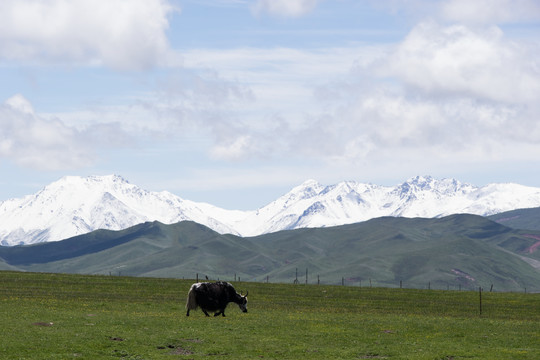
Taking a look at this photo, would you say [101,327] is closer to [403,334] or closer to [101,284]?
[403,334]

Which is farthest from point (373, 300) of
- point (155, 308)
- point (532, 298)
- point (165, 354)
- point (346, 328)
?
point (165, 354)

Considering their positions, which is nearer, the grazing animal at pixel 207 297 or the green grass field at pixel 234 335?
the green grass field at pixel 234 335

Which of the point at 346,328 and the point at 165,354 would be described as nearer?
the point at 165,354

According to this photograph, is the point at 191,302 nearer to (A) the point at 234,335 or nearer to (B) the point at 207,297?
(B) the point at 207,297

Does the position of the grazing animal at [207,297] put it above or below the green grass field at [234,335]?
above

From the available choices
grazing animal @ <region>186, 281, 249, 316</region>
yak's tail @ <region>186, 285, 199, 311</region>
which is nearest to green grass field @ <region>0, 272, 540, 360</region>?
grazing animal @ <region>186, 281, 249, 316</region>

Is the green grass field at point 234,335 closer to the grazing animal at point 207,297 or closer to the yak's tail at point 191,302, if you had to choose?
the grazing animal at point 207,297

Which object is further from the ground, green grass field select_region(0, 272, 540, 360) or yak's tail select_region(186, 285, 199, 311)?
yak's tail select_region(186, 285, 199, 311)

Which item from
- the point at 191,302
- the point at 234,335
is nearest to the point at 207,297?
the point at 191,302

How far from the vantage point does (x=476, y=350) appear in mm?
41156

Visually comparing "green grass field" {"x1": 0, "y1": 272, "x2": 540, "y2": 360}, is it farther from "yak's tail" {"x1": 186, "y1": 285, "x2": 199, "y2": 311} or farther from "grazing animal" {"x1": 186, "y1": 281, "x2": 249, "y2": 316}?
"yak's tail" {"x1": 186, "y1": 285, "x2": 199, "y2": 311}

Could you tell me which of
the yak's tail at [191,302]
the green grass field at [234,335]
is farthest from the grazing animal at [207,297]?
the green grass field at [234,335]

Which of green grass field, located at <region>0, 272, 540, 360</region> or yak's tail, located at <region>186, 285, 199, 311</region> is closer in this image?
green grass field, located at <region>0, 272, 540, 360</region>

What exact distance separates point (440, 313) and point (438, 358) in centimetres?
3599
